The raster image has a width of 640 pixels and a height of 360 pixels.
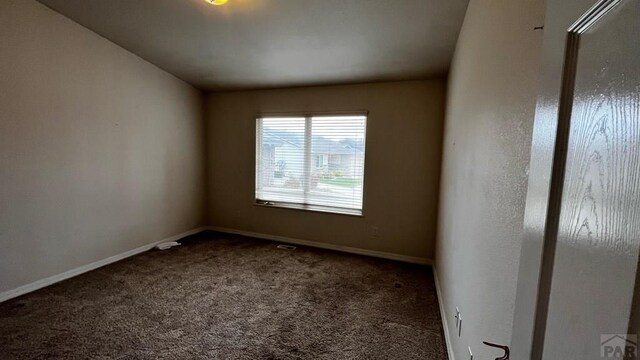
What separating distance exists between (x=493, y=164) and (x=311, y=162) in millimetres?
3042

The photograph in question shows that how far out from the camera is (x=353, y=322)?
7.45 ft

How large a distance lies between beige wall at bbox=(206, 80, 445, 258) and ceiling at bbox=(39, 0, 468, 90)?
12.0 inches

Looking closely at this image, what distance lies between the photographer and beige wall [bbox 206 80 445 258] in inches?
136

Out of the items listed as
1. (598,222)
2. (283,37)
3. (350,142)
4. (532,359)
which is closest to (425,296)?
(350,142)

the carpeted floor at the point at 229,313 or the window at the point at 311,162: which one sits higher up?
the window at the point at 311,162

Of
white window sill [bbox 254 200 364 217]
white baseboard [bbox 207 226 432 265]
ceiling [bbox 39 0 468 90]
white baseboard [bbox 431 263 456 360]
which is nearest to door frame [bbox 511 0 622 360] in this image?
white baseboard [bbox 431 263 456 360]

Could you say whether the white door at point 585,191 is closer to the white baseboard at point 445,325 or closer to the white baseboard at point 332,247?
the white baseboard at point 445,325

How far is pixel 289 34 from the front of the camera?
2.66m

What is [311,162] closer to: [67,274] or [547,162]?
[67,274]

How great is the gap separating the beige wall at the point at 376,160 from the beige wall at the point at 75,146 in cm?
96

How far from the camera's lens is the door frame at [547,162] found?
19.3 inches

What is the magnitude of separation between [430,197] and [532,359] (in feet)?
10.1

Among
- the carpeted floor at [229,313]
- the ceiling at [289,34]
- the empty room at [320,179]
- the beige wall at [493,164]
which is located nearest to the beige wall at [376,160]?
the empty room at [320,179]

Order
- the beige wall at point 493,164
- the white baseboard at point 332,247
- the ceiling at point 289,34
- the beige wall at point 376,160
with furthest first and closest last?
the white baseboard at point 332,247, the beige wall at point 376,160, the ceiling at point 289,34, the beige wall at point 493,164
